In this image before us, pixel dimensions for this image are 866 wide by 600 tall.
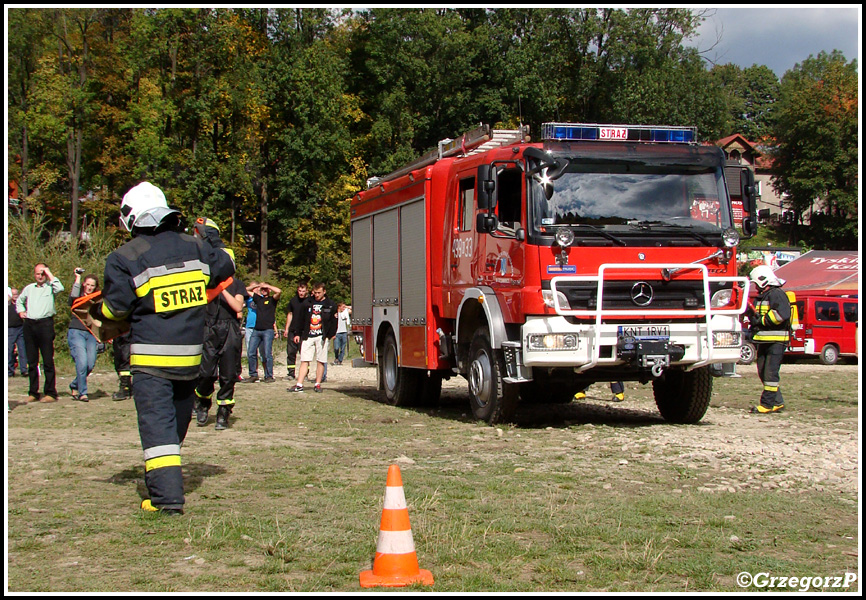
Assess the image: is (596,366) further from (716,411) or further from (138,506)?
(138,506)

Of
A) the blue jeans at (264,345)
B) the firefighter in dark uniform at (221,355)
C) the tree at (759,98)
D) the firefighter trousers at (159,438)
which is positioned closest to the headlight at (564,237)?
the firefighter in dark uniform at (221,355)

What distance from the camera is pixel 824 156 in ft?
233

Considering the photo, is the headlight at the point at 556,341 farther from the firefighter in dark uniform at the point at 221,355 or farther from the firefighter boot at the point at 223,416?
the firefighter boot at the point at 223,416

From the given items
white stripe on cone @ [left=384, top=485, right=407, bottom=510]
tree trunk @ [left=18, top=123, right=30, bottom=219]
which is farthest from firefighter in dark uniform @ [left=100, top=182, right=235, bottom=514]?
tree trunk @ [left=18, top=123, right=30, bottom=219]

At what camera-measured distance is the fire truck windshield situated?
10453 mm

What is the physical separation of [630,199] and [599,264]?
87 cm

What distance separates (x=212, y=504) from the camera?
22.0 feet

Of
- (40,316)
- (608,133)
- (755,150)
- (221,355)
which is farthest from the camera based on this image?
(755,150)

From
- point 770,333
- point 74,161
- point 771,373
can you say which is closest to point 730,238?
point 770,333

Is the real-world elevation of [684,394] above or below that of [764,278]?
below

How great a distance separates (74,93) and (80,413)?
116ft

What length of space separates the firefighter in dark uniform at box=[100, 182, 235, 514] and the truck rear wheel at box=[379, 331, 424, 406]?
25.8ft

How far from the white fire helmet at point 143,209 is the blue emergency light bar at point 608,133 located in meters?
5.30

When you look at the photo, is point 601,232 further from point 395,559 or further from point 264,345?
point 264,345
